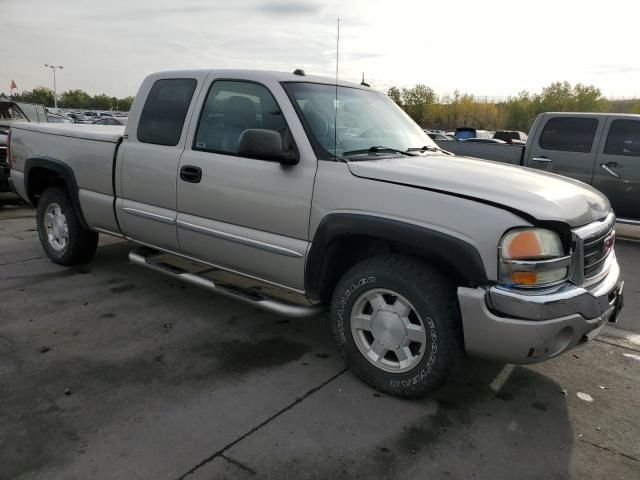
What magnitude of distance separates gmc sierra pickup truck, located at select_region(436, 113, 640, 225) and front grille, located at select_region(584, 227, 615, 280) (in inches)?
195

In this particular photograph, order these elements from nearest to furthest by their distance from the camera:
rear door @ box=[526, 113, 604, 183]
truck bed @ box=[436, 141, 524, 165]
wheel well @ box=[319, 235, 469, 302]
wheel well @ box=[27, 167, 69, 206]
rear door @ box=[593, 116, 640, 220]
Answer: wheel well @ box=[319, 235, 469, 302] → wheel well @ box=[27, 167, 69, 206] → rear door @ box=[593, 116, 640, 220] → rear door @ box=[526, 113, 604, 183] → truck bed @ box=[436, 141, 524, 165]

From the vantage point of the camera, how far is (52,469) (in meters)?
2.47

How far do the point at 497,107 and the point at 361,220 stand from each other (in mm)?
96217

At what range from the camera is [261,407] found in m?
3.06

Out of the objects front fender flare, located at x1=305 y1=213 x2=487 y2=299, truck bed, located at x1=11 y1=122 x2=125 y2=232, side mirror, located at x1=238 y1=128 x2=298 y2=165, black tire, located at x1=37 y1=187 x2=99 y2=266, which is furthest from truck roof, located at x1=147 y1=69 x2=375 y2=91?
black tire, located at x1=37 y1=187 x2=99 y2=266

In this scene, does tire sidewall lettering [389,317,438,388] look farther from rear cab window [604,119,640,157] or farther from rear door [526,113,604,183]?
rear cab window [604,119,640,157]

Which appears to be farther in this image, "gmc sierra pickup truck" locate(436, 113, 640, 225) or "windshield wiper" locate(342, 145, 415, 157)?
"gmc sierra pickup truck" locate(436, 113, 640, 225)

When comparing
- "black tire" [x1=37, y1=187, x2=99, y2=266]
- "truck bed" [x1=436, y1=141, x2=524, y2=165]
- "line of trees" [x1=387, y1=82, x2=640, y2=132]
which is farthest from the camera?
"line of trees" [x1=387, y1=82, x2=640, y2=132]

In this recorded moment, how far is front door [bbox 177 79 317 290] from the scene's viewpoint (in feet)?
11.3

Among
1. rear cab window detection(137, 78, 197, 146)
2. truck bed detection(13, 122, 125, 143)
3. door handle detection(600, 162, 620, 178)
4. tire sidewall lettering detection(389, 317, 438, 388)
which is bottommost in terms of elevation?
tire sidewall lettering detection(389, 317, 438, 388)

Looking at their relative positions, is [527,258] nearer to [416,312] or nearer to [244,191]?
[416,312]

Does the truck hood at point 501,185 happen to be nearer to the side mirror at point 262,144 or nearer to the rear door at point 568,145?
the side mirror at point 262,144

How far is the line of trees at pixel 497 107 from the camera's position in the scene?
74.7m

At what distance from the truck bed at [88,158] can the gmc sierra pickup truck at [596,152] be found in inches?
239
